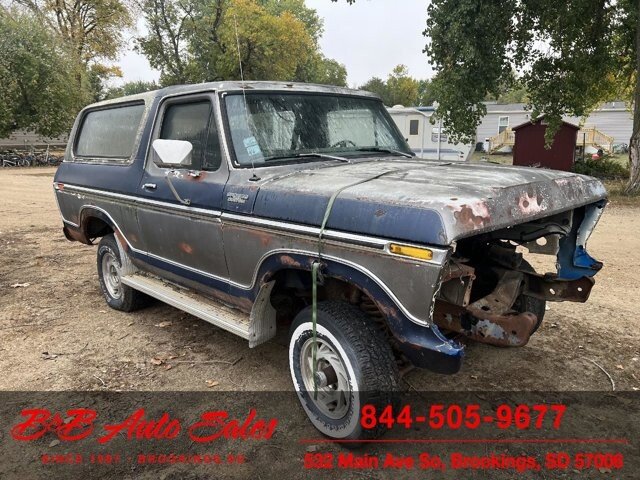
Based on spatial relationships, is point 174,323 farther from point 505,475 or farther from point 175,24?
point 175,24

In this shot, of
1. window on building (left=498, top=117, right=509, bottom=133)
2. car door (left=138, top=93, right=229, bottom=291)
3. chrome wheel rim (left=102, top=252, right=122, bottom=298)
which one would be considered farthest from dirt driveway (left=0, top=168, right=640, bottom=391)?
window on building (left=498, top=117, right=509, bottom=133)

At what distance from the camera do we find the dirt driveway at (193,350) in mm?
3764

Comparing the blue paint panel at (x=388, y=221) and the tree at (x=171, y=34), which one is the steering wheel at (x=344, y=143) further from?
the tree at (x=171, y=34)

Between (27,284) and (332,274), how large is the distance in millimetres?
5146

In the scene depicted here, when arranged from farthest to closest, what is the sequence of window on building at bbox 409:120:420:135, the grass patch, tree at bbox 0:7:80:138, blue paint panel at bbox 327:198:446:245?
window on building at bbox 409:120:420:135
tree at bbox 0:7:80:138
the grass patch
blue paint panel at bbox 327:198:446:245

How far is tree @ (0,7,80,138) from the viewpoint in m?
24.2

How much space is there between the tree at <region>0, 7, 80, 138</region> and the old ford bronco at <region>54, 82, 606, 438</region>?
24.2m

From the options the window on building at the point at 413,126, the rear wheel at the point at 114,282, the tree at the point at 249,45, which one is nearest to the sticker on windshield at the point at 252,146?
the rear wheel at the point at 114,282

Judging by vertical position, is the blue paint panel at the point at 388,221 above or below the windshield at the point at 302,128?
below

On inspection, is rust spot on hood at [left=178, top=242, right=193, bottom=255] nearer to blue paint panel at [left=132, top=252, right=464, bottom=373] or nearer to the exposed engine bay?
blue paint panel at [left=132, top=252, right=464, bottom=373]

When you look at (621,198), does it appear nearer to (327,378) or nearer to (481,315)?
(481,315)

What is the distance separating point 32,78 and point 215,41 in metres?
14.0

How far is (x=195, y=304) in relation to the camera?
3.93 metres

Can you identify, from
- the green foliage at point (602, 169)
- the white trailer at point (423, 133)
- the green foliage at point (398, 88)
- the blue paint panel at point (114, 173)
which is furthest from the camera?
the green foliage at point (398, 88)
